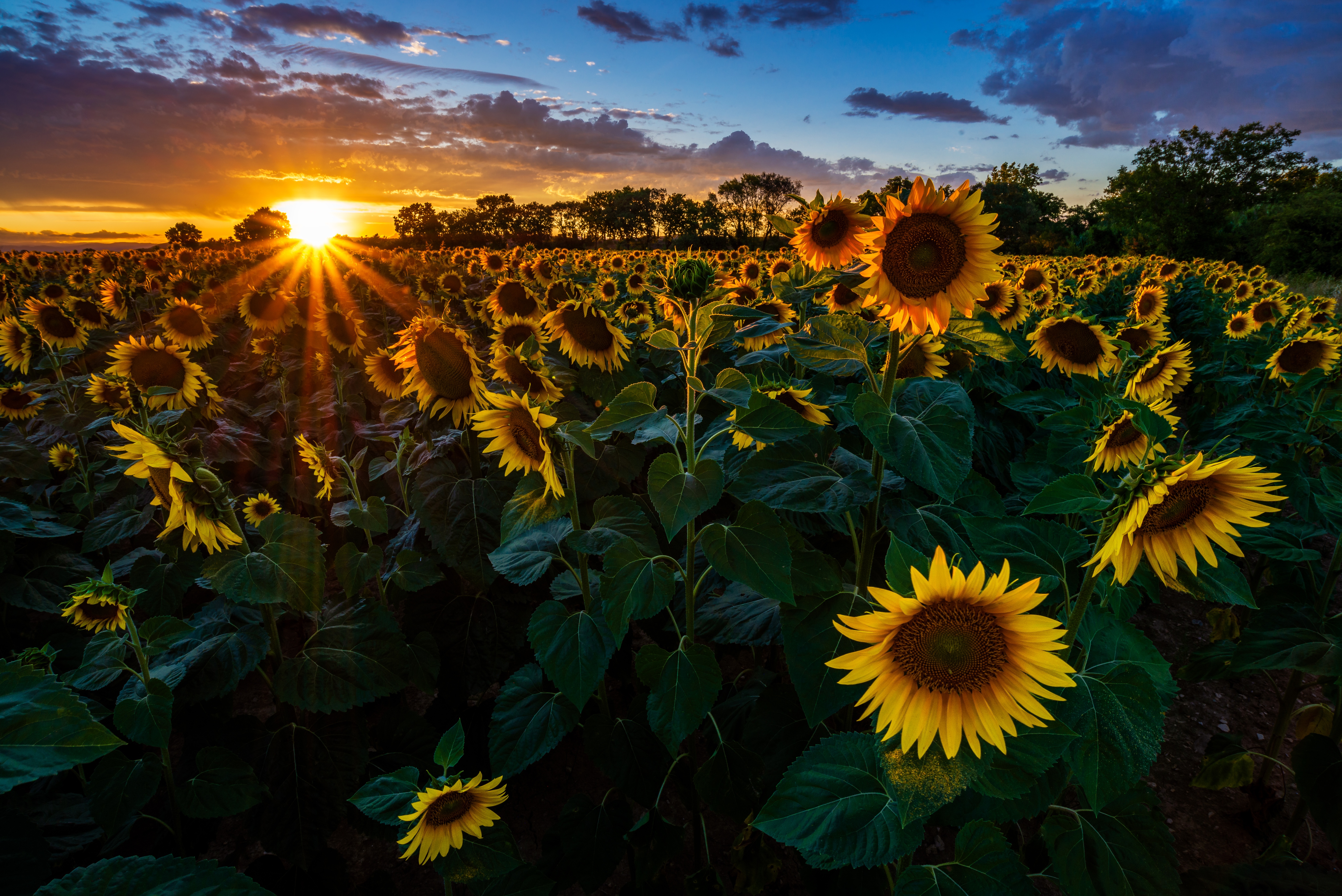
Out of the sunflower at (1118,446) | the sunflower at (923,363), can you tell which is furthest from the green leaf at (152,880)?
the sunflower at (923,363)

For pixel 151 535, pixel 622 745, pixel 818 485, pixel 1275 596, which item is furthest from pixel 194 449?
pixel 1275 596

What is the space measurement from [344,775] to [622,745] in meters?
1.17

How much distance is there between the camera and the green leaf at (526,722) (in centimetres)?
219

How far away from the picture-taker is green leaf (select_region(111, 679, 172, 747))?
1878 millimetres

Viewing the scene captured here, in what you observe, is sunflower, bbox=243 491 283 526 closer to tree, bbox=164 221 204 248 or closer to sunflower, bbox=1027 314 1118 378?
sunflower, bbox=1027 314 1118 378

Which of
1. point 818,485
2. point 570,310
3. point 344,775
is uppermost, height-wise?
point 570,310

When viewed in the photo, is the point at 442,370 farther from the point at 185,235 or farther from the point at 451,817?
the point at 185,235

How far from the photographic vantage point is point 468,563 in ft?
8.49

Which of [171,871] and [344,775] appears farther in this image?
[344,775]

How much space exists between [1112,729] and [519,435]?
2019 millimetres

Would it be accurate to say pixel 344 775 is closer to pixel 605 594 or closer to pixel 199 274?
pixel 605 594

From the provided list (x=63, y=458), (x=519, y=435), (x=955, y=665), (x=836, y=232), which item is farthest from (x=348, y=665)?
(x=63, y=458)

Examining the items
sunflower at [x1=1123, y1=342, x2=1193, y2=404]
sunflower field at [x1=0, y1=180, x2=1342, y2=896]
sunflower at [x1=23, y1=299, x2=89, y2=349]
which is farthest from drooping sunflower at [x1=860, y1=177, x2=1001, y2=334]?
sunflower at [x1=23, y1=299, x2=89, y2=349]

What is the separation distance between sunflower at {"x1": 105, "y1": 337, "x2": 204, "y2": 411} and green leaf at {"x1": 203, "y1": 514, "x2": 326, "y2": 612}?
2.81 metres
